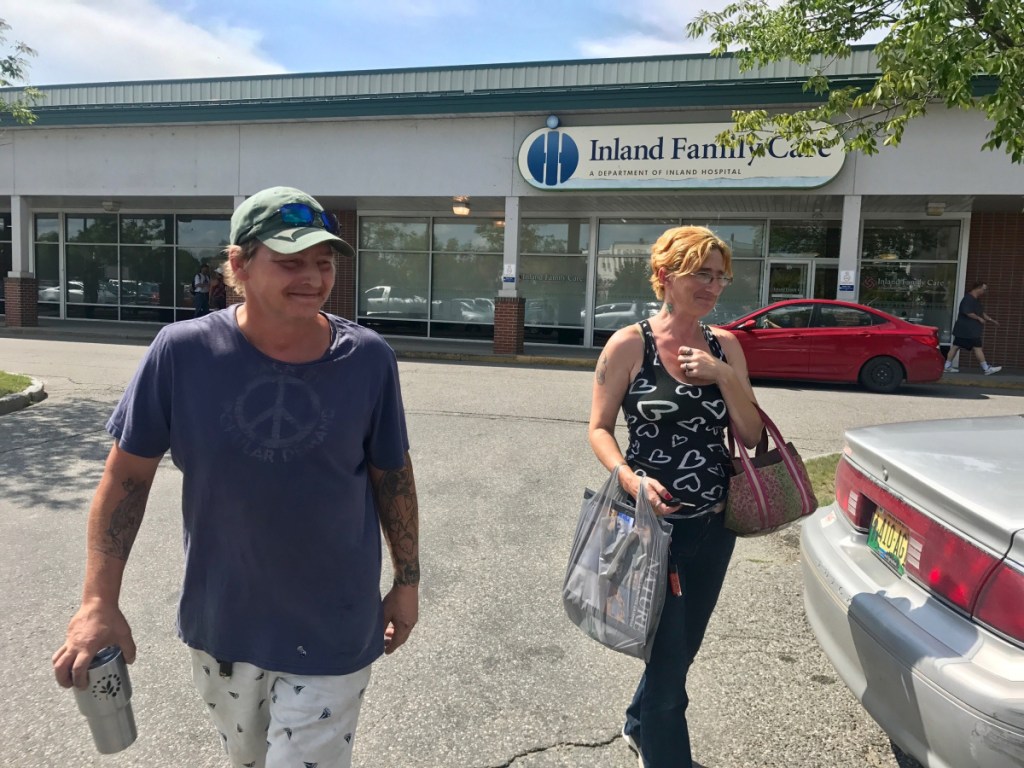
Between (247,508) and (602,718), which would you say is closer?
(247,508)

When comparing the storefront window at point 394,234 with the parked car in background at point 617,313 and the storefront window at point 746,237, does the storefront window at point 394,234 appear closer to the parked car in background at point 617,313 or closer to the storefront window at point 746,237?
the parked car in background at point 617,313

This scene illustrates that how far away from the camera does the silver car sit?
1938 millimetres

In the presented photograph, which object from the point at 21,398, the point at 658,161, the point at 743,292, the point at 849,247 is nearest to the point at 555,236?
the point at 658,161

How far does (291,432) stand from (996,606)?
183cm

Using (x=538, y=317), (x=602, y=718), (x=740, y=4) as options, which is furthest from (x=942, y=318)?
(x=602, y=718)

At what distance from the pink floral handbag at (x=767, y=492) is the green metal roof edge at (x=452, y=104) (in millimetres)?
13487

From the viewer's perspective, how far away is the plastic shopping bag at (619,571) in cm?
229

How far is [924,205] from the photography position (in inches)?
636

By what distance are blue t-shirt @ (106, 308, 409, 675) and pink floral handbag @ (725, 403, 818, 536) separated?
1172mm

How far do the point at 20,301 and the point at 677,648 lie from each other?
21575 mm

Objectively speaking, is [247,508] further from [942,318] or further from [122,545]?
[942,318]

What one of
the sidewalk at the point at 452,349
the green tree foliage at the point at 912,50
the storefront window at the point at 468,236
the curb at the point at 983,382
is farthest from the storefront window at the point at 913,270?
→ the green tree foliage at the point at 912,50

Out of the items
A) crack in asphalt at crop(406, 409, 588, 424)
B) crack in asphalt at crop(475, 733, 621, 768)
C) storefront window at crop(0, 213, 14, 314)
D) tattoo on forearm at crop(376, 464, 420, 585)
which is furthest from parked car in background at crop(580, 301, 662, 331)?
storefront window at crop(0, 213, 14, 314)

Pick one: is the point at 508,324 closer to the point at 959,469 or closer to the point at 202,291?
the point at 202,291
